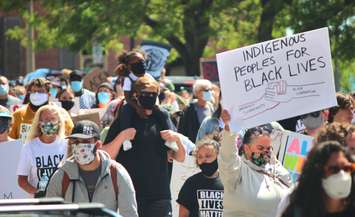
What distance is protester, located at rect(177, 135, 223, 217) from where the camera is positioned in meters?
9.01

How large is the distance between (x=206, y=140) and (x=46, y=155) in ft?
4.24

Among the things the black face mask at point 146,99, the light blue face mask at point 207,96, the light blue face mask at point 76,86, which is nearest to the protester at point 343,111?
the black face mask at point 146,99

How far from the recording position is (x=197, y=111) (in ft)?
43.7

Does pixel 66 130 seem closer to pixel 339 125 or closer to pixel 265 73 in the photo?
pixel 265 73

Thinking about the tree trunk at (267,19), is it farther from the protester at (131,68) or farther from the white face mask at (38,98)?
the protester at (131,68)

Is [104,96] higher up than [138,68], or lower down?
higher up

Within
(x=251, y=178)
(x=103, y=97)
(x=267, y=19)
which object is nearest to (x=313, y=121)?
(x=251, y=178)

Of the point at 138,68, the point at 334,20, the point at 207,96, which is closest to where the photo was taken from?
the point at 138,68

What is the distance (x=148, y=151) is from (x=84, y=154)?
4.17 ft

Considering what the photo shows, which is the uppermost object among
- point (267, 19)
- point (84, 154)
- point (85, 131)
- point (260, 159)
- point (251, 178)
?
point (267, 19)

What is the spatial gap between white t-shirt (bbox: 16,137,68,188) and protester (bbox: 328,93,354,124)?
223cm

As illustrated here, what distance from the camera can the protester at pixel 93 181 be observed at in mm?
7852

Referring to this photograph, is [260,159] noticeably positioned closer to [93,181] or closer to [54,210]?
[93,181]

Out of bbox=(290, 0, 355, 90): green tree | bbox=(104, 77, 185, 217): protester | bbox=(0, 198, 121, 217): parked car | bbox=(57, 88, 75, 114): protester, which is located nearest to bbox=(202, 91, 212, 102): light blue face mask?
bbox=(57, 88, 75, 114): protester
